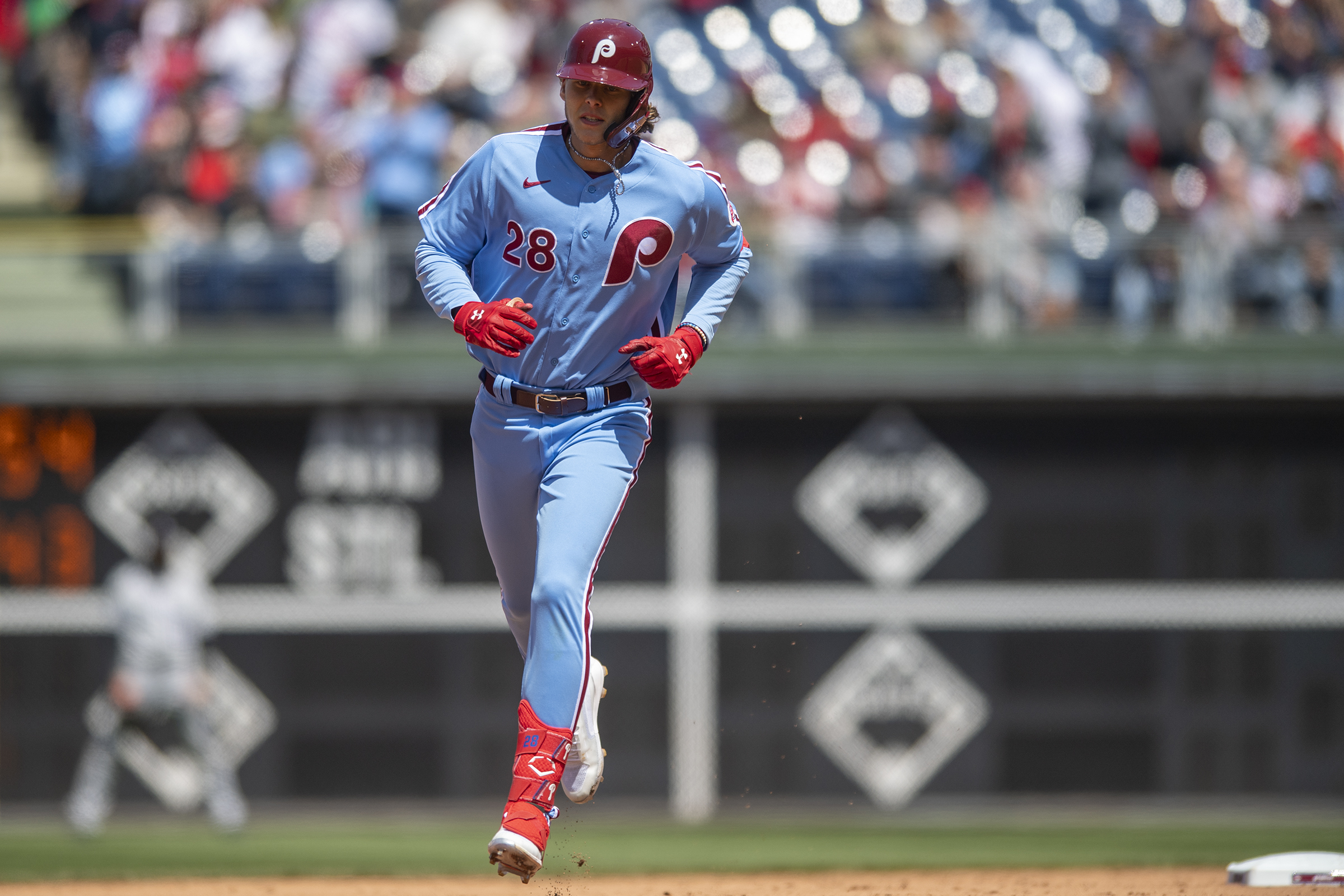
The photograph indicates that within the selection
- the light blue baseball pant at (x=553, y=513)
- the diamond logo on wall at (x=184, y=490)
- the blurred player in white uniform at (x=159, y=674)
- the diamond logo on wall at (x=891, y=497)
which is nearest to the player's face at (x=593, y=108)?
the light blue baseball pant at (x=553, y=513)

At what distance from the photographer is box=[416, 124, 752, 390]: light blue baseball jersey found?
571 cm

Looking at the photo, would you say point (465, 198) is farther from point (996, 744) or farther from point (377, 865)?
point (996, 744)

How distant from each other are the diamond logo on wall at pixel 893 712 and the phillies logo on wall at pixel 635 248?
724 cm

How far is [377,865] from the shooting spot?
32.5 feet

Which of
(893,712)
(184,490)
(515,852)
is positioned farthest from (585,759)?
(184,490)

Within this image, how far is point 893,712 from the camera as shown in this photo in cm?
1264

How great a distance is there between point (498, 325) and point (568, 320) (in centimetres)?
35

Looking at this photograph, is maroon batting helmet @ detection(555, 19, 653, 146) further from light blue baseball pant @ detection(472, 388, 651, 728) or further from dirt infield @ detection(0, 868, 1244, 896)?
dirt infield @ detection(0, 868, 1244, 896)

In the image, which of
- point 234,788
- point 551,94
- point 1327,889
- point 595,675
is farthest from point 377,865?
point 551,94

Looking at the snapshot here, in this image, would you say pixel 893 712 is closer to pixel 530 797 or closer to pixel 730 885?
pixel 730 885

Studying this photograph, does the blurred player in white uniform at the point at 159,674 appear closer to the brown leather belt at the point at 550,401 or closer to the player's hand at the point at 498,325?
the brown leather belt at the point at 550,401

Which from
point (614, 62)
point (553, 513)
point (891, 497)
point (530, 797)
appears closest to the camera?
point (530, 797)

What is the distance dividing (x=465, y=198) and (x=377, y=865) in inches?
205

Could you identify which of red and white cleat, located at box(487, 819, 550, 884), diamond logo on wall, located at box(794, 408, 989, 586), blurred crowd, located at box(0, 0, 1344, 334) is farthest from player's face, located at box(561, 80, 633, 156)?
diamond logo on wall, located at box(794, 408, 989, 586)
